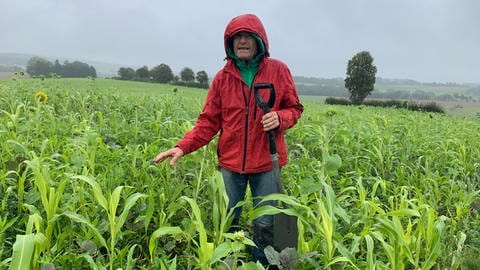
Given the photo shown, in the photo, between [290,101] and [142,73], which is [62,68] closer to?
[142,73]

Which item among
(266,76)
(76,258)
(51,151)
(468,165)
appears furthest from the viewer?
(468,165)

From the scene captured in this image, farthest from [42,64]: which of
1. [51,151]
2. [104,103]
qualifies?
[51,151]

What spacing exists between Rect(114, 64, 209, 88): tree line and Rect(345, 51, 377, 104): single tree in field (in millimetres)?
17682

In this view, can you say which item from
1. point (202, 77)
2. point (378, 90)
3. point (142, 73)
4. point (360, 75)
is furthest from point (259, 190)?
point (378, 90)

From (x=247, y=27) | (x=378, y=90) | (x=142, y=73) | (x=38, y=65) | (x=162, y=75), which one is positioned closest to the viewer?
(x=247, y=27)

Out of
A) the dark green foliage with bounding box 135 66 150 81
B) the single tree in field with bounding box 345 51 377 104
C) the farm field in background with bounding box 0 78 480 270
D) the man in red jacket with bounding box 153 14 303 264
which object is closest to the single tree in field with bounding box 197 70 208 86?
the dark green foliage with bounding box 135 66 150 81

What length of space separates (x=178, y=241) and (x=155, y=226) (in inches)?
7.6

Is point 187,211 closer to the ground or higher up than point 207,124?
closer to the ground

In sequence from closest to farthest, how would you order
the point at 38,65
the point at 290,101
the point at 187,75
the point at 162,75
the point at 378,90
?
the point at 290,101 → the point at 38,65 → the point at 162,75 → the point at 187,75 → the point at 378,90

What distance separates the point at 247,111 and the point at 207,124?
0.27 meters

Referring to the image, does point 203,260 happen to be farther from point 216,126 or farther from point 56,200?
point 216,126

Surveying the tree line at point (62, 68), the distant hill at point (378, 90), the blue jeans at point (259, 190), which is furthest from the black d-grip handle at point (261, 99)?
the tree line at point (62, 68)

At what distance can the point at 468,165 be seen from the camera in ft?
14.4

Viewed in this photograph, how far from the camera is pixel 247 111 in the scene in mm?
2148
